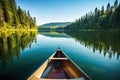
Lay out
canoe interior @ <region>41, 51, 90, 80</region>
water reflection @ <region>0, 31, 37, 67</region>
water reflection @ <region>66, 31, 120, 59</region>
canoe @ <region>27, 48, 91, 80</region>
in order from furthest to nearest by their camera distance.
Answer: water reflection @ <region>66, 31, 120, 59</region> < water reflection @ <region>0, 31, 37, 67</region> < canoe interior @ <region>41, 51, 90, 80</region> < canoe @ <region>27, 48, 91, 80</region>

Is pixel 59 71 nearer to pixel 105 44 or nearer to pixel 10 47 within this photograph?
pixel 10 47

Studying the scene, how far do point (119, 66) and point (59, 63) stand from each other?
681 cm

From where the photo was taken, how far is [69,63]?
14039 millimetres

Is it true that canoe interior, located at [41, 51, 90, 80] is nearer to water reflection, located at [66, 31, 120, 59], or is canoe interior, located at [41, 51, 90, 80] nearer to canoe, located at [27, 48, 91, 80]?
canoe, located at [27, 48, 91, 80]

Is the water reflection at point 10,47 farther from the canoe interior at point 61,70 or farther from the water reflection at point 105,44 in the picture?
the water reflection at point 105,44

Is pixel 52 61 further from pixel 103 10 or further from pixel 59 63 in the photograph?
pixel 103 10

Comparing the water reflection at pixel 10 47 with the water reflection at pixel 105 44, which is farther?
the water reflection at pixel 105 44

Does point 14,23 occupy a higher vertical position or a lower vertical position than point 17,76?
higher

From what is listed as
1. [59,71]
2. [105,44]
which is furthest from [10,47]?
[105,44]

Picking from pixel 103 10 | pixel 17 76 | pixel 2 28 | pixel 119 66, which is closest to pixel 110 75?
pixel 119 66

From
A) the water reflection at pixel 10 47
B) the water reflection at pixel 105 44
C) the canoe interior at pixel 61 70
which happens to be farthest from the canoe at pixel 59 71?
the water reflection at pixel 105 44

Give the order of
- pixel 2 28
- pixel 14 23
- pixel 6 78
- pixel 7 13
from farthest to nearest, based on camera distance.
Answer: pixel 14 23, pixel 7 13, pixel 2 28, pixel 6 78

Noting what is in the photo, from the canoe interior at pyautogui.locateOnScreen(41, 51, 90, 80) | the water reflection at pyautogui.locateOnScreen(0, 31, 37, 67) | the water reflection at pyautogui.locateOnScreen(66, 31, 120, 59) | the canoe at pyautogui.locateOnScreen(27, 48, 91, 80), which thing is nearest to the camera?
the canoe at pyautogui.locateOnScreen(27, 48, 91, 80)

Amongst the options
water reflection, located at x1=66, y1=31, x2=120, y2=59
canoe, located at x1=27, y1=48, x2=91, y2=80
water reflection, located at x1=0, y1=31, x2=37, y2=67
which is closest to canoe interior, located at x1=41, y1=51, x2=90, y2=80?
canoe, located at x1=27, y1=48, x2=91, y2=80
